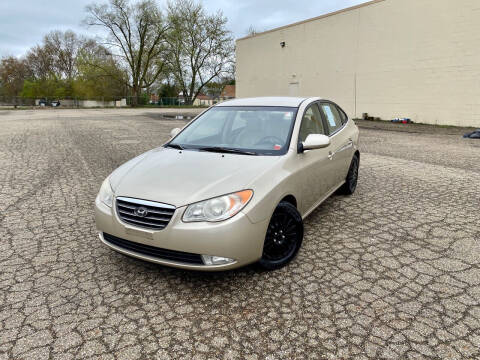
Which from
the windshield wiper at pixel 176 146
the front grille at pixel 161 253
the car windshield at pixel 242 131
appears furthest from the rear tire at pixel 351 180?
the front grille at pixel 161 253

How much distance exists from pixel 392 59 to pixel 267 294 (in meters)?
18.5

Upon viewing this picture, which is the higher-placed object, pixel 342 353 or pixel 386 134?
pixel 386 134

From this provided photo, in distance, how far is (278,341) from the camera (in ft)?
7.51

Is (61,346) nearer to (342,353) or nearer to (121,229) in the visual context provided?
(121,229)

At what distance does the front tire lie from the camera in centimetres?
306

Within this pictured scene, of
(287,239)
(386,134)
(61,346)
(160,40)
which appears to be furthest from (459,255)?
(160,40)

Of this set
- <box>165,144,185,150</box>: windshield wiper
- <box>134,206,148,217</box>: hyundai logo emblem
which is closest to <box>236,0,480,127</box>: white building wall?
<box>165,144,185,150</box>: windshield wiper

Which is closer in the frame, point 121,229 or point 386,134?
point 121,229

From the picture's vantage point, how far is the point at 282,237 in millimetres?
3180

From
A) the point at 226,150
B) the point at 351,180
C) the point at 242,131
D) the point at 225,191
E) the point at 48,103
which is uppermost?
the point at 48,103

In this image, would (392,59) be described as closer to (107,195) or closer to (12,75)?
(107,195)

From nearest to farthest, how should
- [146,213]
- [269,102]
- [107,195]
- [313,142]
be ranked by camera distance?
[146,213], [107,195], [313,142], [269,102]

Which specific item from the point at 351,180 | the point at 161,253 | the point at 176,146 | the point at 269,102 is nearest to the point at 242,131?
the point at 269,102

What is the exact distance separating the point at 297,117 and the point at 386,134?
11917 millimetres
